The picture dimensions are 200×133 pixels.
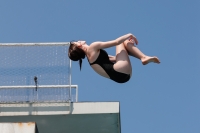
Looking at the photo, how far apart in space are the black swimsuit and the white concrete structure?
11.7 ft

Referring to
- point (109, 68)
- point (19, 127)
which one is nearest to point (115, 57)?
point (109, 68)

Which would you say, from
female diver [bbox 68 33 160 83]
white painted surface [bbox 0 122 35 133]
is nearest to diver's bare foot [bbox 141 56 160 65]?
female diver [bbox 68 33 160 83]

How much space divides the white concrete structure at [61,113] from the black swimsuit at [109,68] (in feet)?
11.7

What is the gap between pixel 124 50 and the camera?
584 inches

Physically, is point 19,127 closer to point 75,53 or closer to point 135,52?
point 75,53

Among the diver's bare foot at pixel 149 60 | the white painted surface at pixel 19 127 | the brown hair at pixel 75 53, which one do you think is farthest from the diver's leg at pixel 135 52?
the white painted surface at pixel 19 127

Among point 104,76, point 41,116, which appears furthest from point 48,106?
point 104,76

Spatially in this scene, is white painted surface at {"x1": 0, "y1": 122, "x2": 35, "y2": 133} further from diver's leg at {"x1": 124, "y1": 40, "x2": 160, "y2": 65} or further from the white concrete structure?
diver's leg at {"x1": 124, "y1": 40, "x2": 160, "y2": 65}

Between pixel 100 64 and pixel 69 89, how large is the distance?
344cm

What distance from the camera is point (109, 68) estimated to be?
14914 millimetres

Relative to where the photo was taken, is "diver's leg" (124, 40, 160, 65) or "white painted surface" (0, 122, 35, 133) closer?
"diver's leg" (124, 40, 160, 65)

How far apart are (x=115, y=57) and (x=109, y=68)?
8.5 inches

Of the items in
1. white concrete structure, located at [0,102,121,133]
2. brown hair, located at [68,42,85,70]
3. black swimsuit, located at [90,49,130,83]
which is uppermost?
brown hair, located at [68,42,85,70]

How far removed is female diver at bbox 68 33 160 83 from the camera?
1473 centimetres
